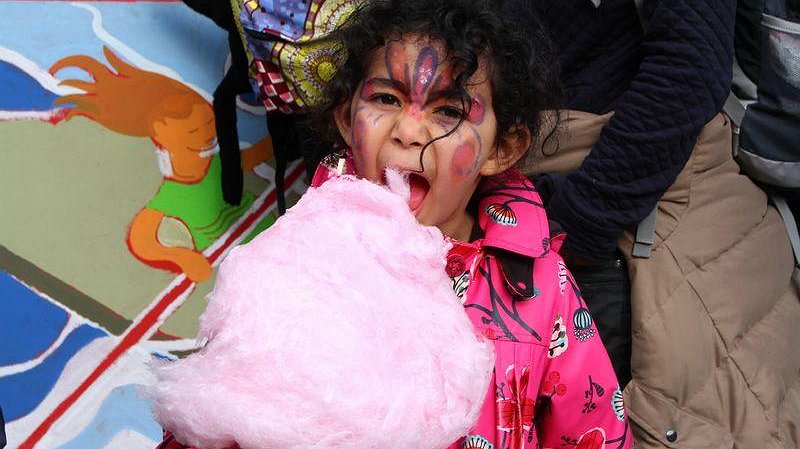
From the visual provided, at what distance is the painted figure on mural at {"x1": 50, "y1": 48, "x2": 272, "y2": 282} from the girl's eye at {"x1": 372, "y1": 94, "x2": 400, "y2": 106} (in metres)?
1.10

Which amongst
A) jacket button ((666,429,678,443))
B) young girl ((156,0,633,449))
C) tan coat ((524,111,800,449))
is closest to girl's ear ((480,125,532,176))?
young girl ((156,0,633,449))

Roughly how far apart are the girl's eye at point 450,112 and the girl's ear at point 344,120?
229 mm

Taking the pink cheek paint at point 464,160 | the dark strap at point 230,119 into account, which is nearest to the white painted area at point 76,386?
the dark strap at point 230,119

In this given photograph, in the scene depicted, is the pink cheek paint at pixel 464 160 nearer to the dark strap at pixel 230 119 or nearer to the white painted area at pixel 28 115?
the dark strap at pixel 230 119

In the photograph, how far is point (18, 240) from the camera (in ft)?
7.04

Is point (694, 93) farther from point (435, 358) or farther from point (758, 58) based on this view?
point (435, 358)

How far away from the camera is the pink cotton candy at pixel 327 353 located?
1122 mm

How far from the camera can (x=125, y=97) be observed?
95.9 inches

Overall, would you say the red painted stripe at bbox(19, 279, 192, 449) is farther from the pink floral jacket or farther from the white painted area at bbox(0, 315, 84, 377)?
the pink floral jacket

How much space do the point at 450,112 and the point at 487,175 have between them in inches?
7.9

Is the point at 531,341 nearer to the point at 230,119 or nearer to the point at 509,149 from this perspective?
the point at 509,149

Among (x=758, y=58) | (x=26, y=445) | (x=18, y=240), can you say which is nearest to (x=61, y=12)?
(x=18, y=240)

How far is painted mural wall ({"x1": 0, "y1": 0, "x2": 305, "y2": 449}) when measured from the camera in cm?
216

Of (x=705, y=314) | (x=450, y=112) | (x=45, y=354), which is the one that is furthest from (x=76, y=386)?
(x=705, y=314)
